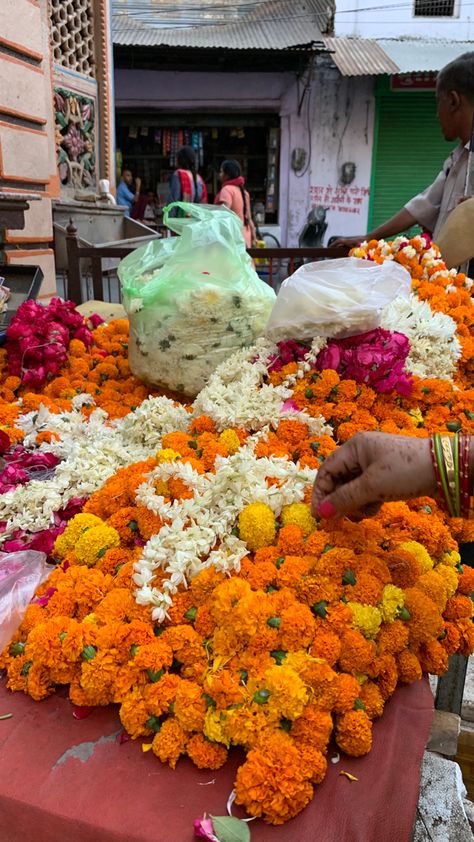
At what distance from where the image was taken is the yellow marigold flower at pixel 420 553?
1.50 m

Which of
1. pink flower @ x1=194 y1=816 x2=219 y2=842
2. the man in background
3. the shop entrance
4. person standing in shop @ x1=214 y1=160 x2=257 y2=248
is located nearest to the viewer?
pink flower @ x1=194 y1=816 x2=219 y2=842

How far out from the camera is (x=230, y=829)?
105cm

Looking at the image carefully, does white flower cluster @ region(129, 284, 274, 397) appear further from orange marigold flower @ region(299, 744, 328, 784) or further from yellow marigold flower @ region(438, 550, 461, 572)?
orange marigold flower @ region(299, 744, 328, 784)

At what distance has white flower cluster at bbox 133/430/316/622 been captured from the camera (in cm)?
139

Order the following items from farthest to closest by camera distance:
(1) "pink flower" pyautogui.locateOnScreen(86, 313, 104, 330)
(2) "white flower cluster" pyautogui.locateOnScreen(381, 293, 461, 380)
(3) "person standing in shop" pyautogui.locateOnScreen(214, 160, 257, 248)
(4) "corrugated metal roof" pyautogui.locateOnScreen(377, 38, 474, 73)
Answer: (4) "corrugated metal roof" pyautogui.locateOnScreen(377, 38, 474, 73) → (3) "person standing in shop" pyautogui.locateOnScreen(214, 160, 257, 248) → (1) "pink flower" pyautogui.locateOnScreen(86, 313, 104, 330) → (2) "white flower cluster" pyautogui.locateOnScreen(381, 293, 461, 380)

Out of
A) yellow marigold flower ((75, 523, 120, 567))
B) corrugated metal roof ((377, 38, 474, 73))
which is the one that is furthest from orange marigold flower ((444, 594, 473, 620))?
corrugated metal roof ((377, 38, 474, 73))

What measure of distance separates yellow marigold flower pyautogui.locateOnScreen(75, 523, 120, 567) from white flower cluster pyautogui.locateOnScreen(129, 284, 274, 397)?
1087 millimetres

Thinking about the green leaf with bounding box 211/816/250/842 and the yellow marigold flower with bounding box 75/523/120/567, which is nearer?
the green leaf with bounding box 211/816/250/842

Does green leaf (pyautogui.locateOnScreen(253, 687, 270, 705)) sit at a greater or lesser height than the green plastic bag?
lesser

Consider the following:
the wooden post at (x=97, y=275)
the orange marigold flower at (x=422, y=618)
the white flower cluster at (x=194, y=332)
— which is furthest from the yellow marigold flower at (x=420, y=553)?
the wooden post at (x=97, y=275)

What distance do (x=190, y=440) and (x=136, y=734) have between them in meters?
0.88

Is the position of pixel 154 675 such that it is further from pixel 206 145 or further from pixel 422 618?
pixel 206 145

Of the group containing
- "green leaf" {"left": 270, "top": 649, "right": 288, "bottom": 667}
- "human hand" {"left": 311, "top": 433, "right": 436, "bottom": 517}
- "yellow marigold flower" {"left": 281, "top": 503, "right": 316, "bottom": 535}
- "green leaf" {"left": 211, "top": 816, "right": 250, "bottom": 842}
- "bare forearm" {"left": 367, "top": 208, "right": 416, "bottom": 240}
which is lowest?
"green leaf" {"left": 211, "top": 816, "right": 250, "bottom": 842}

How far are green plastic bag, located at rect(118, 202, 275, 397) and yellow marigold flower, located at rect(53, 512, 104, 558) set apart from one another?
3.37ft
